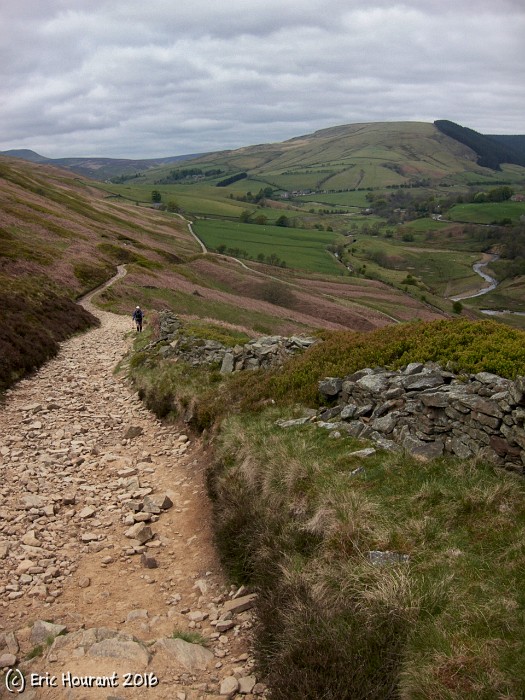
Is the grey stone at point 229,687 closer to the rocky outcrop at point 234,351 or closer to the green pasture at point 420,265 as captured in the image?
the rocky outcrop at point 234,351

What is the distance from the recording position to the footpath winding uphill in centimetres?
712

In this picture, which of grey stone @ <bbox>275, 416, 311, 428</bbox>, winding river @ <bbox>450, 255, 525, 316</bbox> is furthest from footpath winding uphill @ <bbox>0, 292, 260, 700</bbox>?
winding river @ <bbox>450, 255, 525, 316</bbox>

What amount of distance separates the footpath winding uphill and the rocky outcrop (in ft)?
13.1

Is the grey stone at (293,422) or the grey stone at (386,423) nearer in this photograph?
the grey stone at (386,423)

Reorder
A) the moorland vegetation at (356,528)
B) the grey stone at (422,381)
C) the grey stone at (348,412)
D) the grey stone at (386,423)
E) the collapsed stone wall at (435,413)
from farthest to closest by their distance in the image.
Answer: the grey stone at (348,412), the grey stone at (422,381), the grey stone at (386,423), the collapsed stone wall at (435,413), the moorland vegetation at (356,528)

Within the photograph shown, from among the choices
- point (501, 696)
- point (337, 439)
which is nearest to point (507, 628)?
point (501, 696)

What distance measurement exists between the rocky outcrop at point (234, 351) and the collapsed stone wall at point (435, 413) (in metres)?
5.73

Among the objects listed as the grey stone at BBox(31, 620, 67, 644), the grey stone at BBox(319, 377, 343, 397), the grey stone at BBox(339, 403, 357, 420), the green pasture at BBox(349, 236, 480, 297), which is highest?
the grey stone at BBox(319, 377, 343, 397)

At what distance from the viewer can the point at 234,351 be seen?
2041 cm

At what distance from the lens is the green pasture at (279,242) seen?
135 meters

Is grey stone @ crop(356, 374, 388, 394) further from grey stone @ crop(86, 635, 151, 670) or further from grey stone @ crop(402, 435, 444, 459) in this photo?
grey stone @ crop(86, 635, 151, 670)

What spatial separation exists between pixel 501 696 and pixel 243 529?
18.0 ft

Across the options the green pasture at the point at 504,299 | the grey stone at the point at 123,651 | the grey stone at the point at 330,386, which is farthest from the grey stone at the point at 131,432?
the green pasture at the point at 504,299

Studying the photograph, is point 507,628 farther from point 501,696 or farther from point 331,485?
point 331,485
